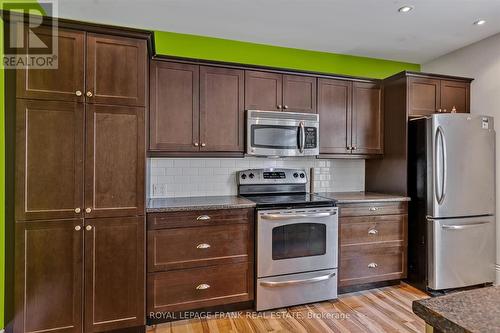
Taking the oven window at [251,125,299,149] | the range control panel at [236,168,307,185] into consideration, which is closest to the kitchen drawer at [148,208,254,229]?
the range control panel at [236,168,307,185]

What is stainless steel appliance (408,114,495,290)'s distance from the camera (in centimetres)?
280

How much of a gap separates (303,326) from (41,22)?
9.82 ft

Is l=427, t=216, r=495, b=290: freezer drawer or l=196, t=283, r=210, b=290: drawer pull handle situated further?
l=427, t=216, r=495, b=290: freezer drawer

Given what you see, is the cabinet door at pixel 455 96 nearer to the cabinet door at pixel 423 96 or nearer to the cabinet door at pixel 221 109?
the cabinet door at pixel 423 96

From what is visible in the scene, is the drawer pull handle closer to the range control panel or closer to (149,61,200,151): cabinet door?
the range control panel

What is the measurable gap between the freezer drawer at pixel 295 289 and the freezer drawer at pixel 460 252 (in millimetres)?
1051

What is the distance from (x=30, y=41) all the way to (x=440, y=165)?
359 cm

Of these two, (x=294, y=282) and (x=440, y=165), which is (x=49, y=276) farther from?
(x=440, y=165)

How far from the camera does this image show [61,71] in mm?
1979

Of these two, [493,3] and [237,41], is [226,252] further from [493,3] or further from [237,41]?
[493,3]

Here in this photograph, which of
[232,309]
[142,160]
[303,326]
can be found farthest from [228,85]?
[303,326]

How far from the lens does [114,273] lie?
2102 mm

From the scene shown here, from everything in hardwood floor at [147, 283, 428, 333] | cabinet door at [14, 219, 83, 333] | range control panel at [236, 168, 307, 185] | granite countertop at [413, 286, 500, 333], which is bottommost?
hardwood floor at [147, 283, 428, 333]

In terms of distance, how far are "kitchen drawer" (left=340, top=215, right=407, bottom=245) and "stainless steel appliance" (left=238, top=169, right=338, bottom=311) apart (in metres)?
0.19
